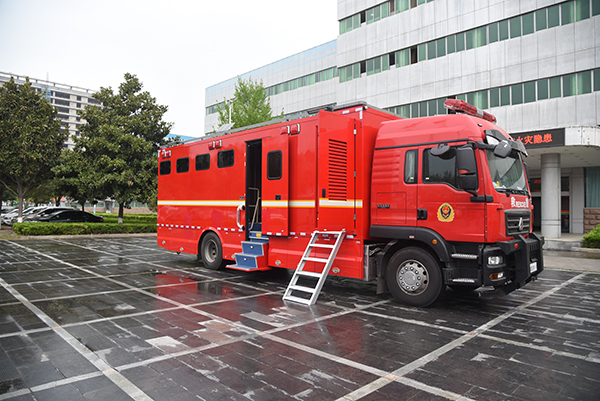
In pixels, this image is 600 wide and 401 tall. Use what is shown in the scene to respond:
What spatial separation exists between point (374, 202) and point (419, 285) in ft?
5.51

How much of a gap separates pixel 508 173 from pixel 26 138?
2424 cm

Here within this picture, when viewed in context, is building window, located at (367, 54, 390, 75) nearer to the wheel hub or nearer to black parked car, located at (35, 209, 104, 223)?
black parked car, located at (35, 209, 104, 223)

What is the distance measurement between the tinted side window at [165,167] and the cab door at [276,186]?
4591 mm

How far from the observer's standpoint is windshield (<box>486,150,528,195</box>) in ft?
21.8

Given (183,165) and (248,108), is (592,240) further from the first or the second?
(248,108)

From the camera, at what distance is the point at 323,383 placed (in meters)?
3.96

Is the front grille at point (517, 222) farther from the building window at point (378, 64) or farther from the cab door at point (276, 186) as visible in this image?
the building window at point (378, 64)

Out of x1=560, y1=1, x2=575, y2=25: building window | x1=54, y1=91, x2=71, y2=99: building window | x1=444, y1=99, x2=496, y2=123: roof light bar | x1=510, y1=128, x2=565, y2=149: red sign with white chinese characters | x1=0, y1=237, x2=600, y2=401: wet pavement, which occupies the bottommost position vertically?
x1=0, y1=237, x2=600, y2=401: wet pavement

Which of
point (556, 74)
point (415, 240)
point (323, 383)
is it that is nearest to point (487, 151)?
point (415, 240)

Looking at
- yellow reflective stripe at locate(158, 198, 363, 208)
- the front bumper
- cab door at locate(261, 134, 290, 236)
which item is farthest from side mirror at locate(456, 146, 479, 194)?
cab door at locate(261, 134, 290, 236)

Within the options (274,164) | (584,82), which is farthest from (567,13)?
(274,164)

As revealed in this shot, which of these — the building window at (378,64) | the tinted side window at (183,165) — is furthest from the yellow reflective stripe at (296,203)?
the building window at (378,64)

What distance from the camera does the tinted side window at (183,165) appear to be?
11.6 metres

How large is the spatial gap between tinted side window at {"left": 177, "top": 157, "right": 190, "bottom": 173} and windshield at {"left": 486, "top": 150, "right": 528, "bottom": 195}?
8.01 m
